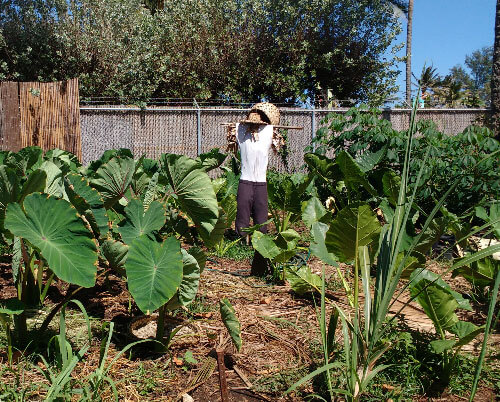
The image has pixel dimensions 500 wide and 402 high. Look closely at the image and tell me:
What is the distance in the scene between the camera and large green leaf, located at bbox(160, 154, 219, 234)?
2.59m

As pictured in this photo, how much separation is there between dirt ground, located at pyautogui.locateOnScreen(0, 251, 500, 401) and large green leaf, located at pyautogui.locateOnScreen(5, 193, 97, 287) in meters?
0.49

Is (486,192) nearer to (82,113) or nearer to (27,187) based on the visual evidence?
(27,187)

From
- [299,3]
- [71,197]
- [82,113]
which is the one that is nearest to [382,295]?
[71,197]

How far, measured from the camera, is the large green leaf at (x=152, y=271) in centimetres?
218

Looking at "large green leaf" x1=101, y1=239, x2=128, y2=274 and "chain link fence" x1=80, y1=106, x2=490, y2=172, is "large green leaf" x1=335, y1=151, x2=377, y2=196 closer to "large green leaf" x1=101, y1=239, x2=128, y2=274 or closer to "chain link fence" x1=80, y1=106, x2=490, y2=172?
"large green leaf" x1=101, y1=239, x2=128, y2=274

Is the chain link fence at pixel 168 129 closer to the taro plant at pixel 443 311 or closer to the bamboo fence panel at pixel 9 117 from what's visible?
the bamboo fence panel at pixel 9 117

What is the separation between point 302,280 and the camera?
10.9 ft

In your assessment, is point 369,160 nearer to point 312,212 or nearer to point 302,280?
point 312,212

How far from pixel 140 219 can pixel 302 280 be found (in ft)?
4.11

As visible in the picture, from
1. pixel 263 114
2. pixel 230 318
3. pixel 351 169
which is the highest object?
pixel 263 114

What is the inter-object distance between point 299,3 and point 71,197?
17.2 m

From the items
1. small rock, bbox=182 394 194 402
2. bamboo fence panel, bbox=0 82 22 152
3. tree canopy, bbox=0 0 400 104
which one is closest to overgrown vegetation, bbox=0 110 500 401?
small rock, bbox=182 394 194 402

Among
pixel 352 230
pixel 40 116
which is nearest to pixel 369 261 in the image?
pixel 352 230

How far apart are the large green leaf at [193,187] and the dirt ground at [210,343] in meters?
0.58
